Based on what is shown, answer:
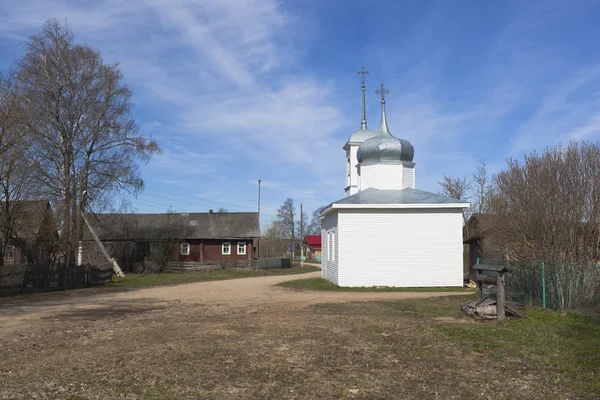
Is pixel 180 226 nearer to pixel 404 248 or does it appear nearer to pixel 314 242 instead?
pixel 404 248

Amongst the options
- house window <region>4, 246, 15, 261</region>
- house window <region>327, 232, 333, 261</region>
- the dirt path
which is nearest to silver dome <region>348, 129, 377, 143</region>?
house window <region>327, 232, 333, 261</region>

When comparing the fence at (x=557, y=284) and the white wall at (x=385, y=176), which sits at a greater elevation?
the white wall at (x=385, y=176)

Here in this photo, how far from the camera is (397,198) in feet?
80.0

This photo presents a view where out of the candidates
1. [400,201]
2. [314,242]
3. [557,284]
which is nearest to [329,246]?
[400,201]

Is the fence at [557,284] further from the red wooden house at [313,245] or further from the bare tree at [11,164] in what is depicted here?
the red wooden house at [313,245]

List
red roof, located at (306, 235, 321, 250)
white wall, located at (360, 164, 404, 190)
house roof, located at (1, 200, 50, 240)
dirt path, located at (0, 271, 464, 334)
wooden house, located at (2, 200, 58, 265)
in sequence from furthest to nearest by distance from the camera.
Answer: red roof, located at (306, 235, 321, 250) < white wall, located at (360, 164, 404, 190) < wooden house, located at (2, 200, 58, 265) < house roof, located at (1, 200, 50, 240) < dirt path, located at (0, 271, 464, 334)

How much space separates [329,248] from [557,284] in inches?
578

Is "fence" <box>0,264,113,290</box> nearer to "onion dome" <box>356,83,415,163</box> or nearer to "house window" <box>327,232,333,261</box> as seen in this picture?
"house window" <box>327,232,333,261</box>

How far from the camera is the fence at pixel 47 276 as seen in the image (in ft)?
72.0

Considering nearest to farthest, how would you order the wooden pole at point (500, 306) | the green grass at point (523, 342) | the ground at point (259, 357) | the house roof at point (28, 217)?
the ground at point (259, 357) < the green grass at point (523, 342) < the wooden pole at point (500, 306) < the house roof at point (28, 217)

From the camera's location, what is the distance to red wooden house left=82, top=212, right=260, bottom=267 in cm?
4450

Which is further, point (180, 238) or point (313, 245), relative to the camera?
point (313, 245)

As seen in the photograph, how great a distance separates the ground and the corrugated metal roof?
8.58m

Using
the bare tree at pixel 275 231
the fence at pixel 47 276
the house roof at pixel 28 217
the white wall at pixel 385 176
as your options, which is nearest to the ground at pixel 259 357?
the fence at pixel 47 276
